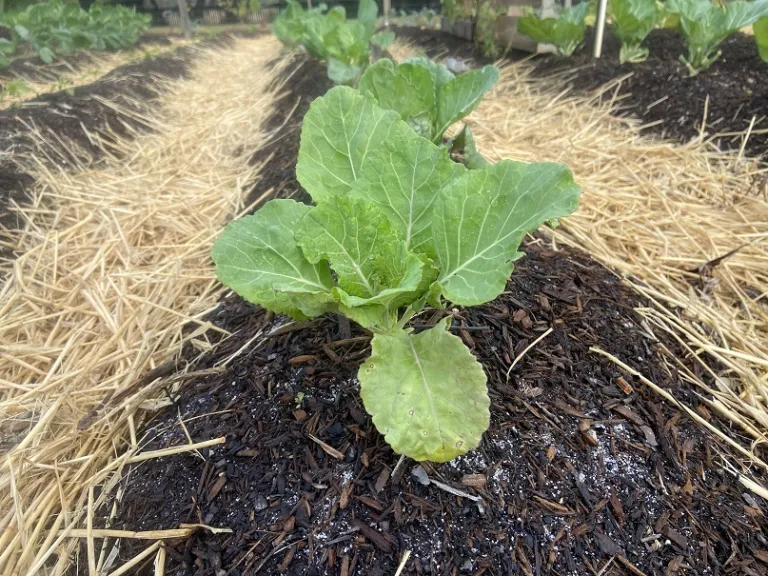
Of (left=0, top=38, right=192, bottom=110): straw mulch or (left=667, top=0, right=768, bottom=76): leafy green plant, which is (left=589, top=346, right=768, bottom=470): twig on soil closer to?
(left=667, top=0, right=768, bottom=76): leafy green plant

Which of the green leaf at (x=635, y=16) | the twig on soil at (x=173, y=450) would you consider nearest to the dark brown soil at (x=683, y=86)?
the green leaf at (x=635, y=16)

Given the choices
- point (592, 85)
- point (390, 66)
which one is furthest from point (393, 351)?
point (592, 85)

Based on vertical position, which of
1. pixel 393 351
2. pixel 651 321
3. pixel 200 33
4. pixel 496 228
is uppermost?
pixel 496 228

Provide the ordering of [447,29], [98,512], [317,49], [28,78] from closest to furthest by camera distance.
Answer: [98,512] → [317,49] → [28,78] → [447,29]

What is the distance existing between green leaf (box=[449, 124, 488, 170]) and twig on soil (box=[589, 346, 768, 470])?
3.21ft

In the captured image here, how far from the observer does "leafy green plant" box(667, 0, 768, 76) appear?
134 inches

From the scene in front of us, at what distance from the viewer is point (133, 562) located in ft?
3.60

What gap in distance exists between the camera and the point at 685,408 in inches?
53.2

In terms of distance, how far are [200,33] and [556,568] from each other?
14006 millimetres

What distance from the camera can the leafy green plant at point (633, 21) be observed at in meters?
3.88

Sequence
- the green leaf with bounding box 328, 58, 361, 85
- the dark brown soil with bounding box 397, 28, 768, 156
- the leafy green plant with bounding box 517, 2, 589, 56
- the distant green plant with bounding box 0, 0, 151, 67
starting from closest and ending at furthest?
1. the dark brown soil with bounding box 397, 28, 768, 156
2. the green leaf with bounding box 328, 58, 361, 85
3. the leafy green plant with bounding box 517, 2, 589, 56
4. the distant green plant with bounding box 0, 0, 151, 67

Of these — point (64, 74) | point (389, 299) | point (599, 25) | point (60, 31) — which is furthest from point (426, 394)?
point (60, 31)

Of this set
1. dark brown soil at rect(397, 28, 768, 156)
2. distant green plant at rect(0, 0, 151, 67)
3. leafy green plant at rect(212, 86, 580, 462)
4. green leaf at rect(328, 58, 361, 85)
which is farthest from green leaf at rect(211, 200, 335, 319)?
distant green plant at rect(0, 0, 151, 67)

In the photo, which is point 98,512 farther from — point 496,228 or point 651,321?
point 651,321
